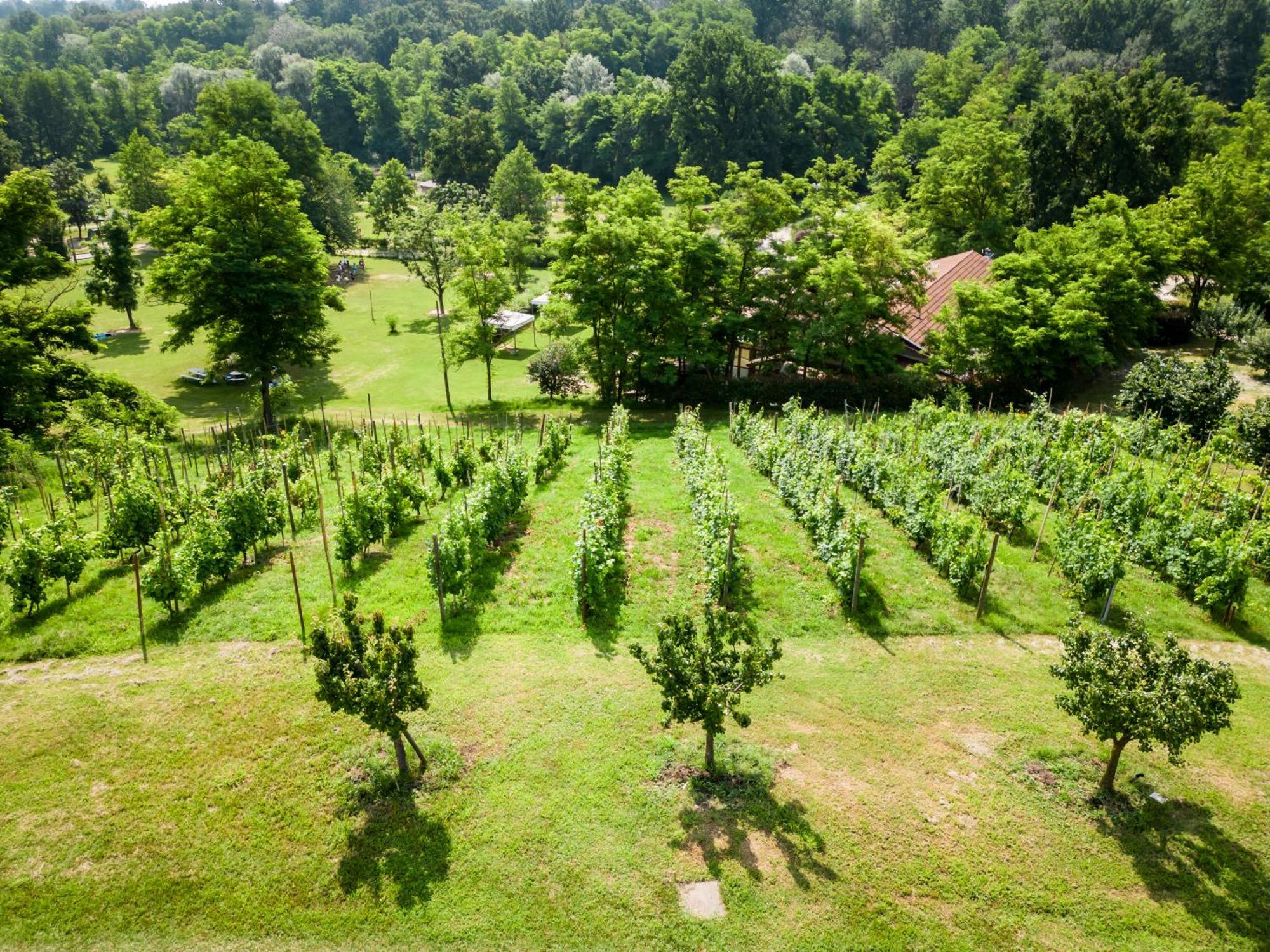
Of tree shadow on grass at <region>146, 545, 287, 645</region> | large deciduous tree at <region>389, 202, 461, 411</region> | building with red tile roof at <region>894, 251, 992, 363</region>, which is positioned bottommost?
tree shadow on grass at <region>146, 545, 287, 645</region>

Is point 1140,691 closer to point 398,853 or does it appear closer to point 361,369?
point 398,853

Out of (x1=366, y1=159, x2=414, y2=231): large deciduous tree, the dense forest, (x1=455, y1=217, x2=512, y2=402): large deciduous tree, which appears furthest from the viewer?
(x1=366, y1=159, x2=414, y2=231): large deciduous tree

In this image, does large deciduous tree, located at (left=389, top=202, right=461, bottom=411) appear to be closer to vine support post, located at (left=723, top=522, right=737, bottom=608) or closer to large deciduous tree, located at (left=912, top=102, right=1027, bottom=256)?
vine support post, located at (left=723, top=522, right=737, bottom=608)

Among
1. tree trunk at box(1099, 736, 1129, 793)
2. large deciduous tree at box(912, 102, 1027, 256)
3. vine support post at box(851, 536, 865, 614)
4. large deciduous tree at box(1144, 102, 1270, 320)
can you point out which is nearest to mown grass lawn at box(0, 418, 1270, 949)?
tree trunk at box(1099, 736, 1129, 793)

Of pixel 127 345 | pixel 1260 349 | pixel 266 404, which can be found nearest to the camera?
pixel 1260 349

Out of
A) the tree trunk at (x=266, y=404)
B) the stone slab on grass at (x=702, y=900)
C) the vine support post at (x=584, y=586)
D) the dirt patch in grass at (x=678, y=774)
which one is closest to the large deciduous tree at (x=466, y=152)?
the tree trunk at (x=266, y=404)

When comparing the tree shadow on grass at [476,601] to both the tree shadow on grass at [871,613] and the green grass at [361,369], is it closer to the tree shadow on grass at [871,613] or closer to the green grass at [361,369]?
the tree shadow on grass at [871,613]

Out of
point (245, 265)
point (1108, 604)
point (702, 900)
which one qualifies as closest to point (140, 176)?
point (245, 265)
